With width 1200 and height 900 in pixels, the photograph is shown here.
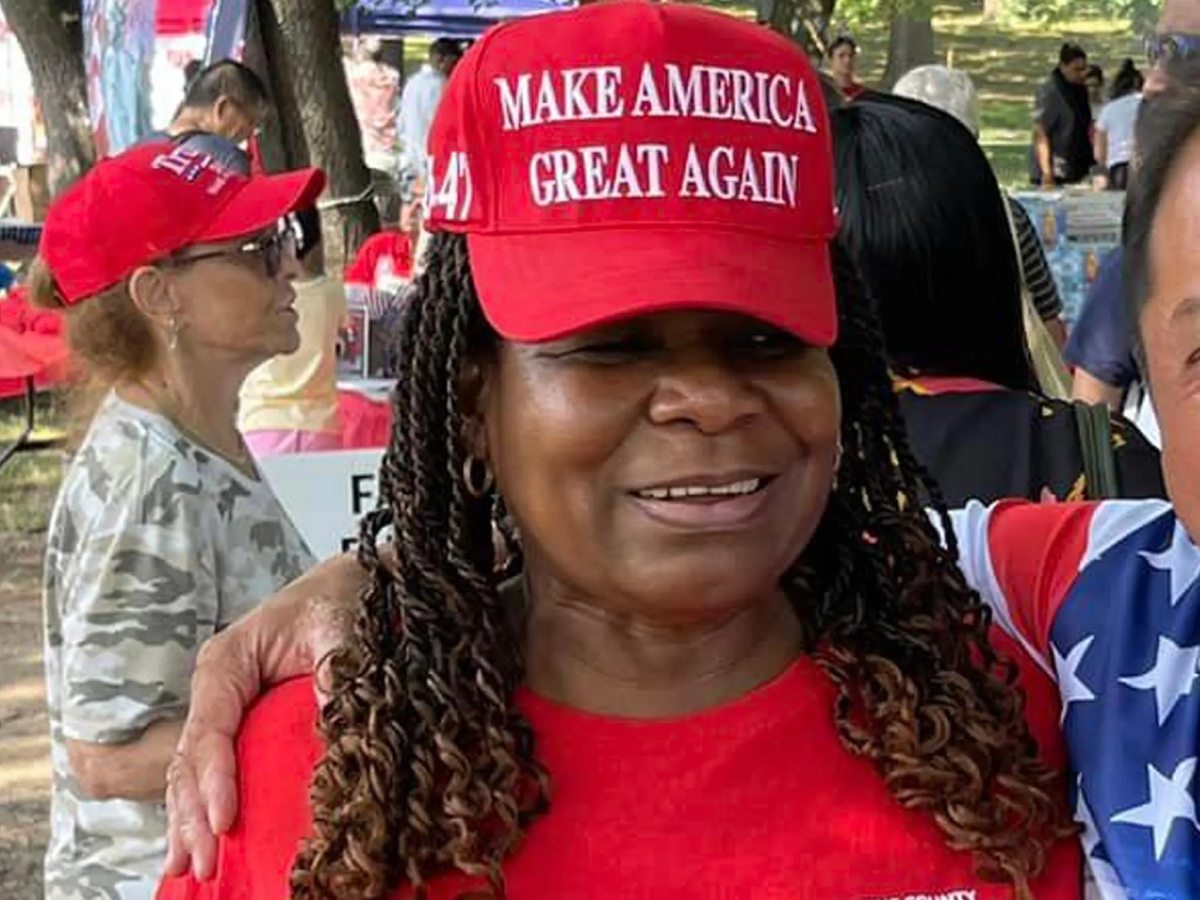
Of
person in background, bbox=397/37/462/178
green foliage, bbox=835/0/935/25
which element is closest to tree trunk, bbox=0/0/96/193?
person in background, bbox=397/37/462/178

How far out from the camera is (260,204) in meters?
3.27

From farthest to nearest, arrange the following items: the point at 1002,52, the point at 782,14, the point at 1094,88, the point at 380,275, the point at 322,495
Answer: the point at 1002,52 → the point at 1094,88 → the point at 782,14 → the point at 380,275 → the point at 322,495

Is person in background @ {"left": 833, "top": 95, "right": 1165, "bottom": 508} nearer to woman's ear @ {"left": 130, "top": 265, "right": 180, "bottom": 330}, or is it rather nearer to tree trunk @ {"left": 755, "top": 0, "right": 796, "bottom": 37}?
woman's ear @ {"left": 130, "top": 265, "right": 180, "bottom": 330}

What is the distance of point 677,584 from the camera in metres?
1.54

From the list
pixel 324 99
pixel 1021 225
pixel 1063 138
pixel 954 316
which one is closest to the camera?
pixel 954 316

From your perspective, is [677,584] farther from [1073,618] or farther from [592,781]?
[1073,618]

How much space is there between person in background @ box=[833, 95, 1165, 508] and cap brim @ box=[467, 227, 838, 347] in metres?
1.35

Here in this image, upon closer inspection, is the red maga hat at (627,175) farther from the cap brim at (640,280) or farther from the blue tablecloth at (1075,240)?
the blue tablecloth at (1075,240)

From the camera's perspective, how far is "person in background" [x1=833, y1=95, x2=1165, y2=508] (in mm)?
2859

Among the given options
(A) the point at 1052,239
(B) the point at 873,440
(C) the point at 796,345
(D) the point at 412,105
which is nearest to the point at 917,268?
(B) the point at 873,440

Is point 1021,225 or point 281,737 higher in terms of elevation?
point 281,737

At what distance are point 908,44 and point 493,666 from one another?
27907 millimetres

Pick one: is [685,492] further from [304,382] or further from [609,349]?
[304,382]

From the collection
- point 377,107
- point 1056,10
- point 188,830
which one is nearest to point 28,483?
point 377,107
